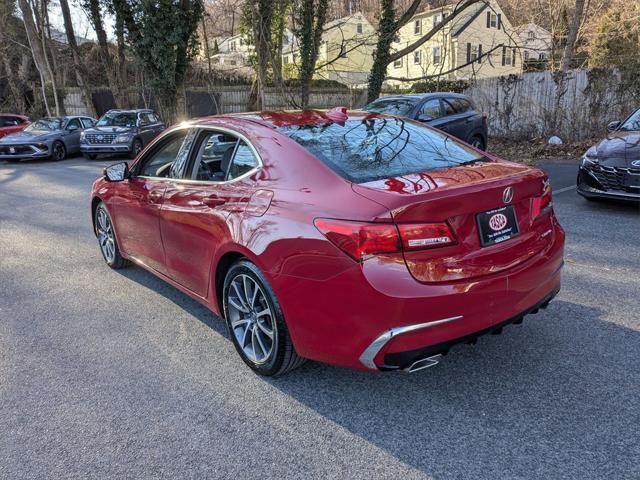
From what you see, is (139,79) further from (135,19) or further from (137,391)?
(137,391)

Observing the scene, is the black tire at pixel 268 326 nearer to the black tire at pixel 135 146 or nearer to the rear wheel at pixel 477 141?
the rear wheel at pixel 477 141

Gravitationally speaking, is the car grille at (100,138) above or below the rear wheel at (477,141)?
above

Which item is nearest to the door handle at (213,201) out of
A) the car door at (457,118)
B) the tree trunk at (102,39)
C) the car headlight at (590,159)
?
the car headlight at (590,159)

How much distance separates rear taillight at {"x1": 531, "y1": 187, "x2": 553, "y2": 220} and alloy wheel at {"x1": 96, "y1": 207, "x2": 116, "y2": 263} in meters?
3.98

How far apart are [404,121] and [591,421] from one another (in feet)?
8.01

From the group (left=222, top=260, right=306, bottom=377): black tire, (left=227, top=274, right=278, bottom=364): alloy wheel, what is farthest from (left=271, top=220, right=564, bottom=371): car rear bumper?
(left=227, top=274, right=278, bottom=364): alloy wheel

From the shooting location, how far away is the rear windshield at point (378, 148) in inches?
123

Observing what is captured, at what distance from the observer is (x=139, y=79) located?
27.3m

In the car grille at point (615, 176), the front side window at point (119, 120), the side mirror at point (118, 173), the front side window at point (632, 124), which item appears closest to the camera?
the side mirror at point (118, 173)

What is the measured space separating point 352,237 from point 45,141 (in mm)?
17397

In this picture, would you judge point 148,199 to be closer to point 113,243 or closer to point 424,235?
point 113,243

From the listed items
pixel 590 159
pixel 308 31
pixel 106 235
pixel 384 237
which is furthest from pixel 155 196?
pixel 308 31

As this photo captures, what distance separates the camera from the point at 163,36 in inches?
660

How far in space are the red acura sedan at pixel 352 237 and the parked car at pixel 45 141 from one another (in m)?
15.4
